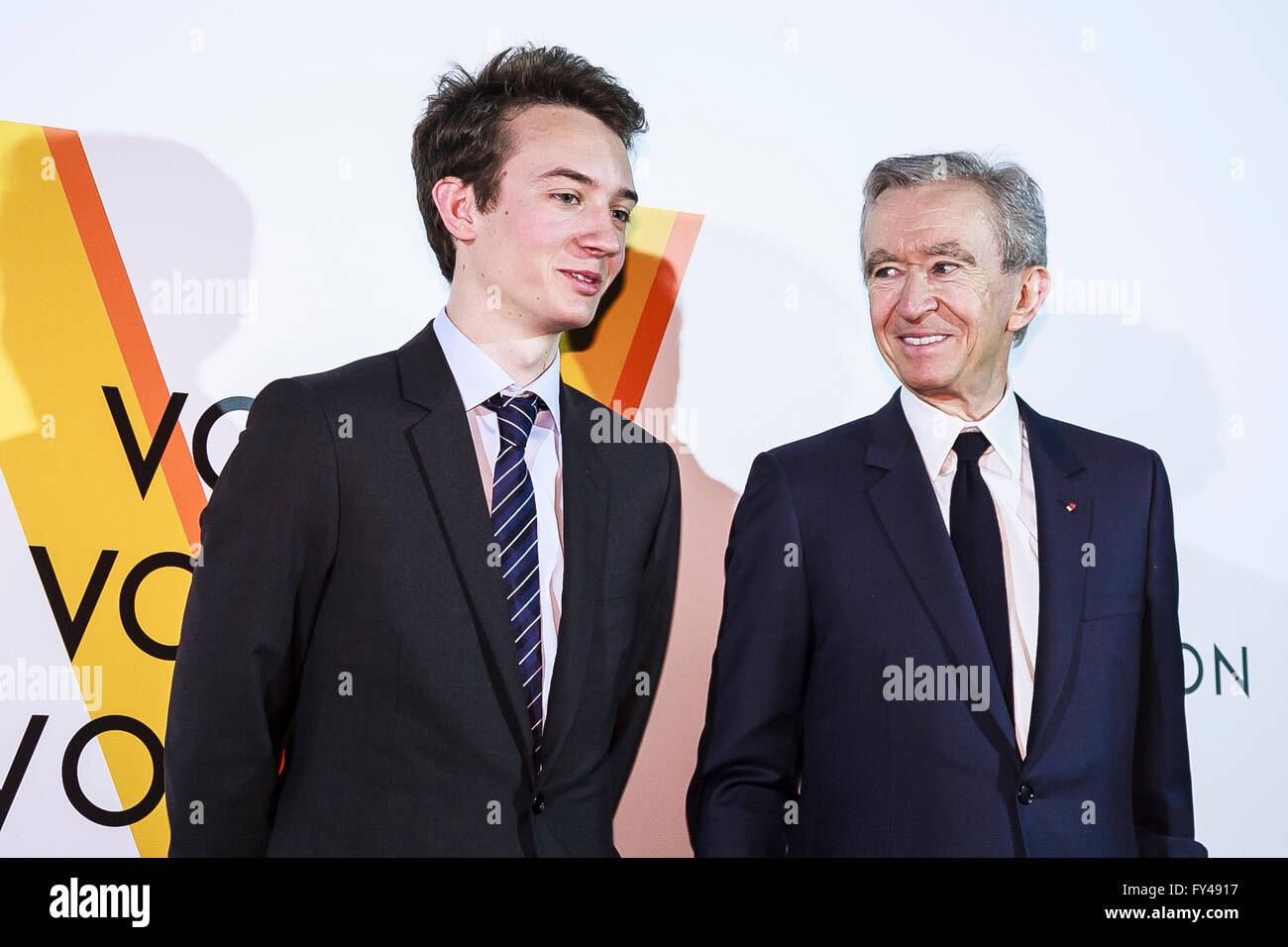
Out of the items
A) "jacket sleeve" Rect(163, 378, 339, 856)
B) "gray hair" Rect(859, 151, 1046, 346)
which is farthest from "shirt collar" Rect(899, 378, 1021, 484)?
"jacket sleeve" Rect(163, 378, 339, 856)

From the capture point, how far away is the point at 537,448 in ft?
7.88

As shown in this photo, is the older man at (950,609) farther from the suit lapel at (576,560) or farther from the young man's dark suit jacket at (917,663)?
the suit lapel at (576,560)

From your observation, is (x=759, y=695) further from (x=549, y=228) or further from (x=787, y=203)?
(x=787, y=203)

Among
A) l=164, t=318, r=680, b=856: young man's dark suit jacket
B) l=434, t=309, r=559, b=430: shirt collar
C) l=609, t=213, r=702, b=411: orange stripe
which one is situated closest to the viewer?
l=164, t=318, r=680, b=856: young man's dark suit jacket

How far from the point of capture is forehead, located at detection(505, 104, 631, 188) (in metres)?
2.45

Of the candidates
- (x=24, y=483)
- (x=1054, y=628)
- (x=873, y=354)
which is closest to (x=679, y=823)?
(x=1054, y=628)

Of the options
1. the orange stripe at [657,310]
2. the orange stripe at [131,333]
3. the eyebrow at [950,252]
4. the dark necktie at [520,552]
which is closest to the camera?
the dark necktie at [520,552]

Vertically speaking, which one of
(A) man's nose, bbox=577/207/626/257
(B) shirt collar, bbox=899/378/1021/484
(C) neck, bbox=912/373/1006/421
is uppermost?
(A) man's nose, bbox=577/207/626/257

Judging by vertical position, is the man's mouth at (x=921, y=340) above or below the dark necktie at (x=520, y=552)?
above

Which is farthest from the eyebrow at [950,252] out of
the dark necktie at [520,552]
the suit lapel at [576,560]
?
the dark necktie at [520,552]

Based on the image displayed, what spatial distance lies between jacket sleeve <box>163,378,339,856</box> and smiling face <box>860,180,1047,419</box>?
1.20m

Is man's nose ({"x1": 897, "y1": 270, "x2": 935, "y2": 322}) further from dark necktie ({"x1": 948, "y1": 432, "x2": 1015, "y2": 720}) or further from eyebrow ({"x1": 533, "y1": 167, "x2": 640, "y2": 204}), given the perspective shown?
eyebrow ({"x1": 533, "y1": 167, "x2": 640, "y2": 204})

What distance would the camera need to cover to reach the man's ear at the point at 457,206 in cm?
248

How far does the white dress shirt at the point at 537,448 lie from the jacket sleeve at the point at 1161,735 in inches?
48.7
